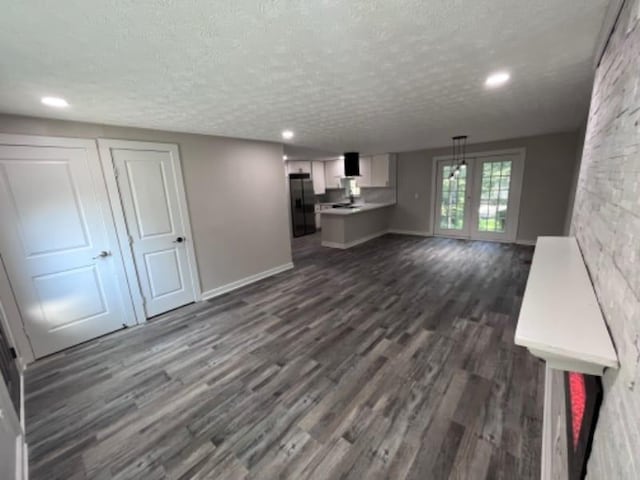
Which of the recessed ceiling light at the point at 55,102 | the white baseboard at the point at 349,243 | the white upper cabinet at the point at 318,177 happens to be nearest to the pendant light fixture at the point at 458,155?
the white baseboard at the point at 349,243

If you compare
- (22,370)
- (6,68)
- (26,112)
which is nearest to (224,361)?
(22,370)

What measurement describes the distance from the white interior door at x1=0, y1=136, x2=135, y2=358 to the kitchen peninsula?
4304 mm

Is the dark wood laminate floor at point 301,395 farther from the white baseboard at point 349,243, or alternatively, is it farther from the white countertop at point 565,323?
the white baseboard at point 349,243

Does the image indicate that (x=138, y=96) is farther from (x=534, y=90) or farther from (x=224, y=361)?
(x=534, y=90)

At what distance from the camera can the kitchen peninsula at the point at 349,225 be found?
6.21 metres

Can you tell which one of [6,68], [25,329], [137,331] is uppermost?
[6,68]

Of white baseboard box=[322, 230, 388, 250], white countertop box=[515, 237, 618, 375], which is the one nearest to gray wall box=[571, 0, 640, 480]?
white countertop box=[515, 237, 618, 375]

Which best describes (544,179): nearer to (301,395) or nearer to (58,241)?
(301,395)

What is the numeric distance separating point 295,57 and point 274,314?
2.70 m

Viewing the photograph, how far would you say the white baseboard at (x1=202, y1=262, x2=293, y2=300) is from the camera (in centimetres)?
389

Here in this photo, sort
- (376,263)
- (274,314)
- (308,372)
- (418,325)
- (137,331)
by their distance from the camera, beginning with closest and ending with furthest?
(308,372), (418,325), (137,331), (274,314), (376,263)

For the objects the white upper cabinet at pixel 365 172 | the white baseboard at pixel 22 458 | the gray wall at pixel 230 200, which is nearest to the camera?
the white baseboard at pixel 22 458

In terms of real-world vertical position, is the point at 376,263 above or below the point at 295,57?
below

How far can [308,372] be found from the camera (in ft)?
7.33
